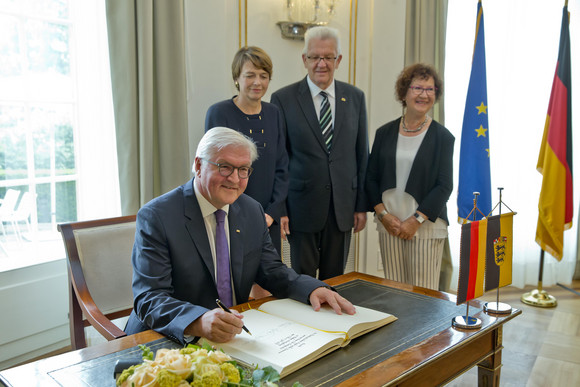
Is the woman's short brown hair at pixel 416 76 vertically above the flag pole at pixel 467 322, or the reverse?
the woman's short brown hair at pixel 416 76

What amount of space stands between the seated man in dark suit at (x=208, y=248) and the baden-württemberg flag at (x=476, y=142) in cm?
284

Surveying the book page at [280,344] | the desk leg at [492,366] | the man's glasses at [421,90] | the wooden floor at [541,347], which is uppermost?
the man's glasses at [421,90]

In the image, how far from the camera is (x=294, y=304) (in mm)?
1760

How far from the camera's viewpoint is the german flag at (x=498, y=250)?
1.69m

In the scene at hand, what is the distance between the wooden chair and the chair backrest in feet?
3.77

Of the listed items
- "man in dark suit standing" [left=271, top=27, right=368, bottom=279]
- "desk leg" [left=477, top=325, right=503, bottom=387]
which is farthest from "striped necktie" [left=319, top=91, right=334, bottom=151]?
"desk leg" [left=477, top=325, right=503, bottom=387]

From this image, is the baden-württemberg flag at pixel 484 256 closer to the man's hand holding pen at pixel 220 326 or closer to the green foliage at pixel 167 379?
the man's hand holding pen at pixel 220 326

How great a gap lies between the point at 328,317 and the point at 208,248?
1.58 feet

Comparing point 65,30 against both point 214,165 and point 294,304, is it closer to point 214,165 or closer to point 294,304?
point 214,165

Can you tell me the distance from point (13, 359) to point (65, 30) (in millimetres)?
2001

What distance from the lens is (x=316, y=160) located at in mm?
2967

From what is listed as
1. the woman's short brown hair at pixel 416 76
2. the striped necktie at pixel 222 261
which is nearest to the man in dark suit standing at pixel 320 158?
the woman's short brown hair at pixel 416 76

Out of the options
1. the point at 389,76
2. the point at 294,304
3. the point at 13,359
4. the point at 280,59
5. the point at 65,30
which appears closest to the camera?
the point at 294,304

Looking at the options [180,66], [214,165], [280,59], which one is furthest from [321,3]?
[214,165]
